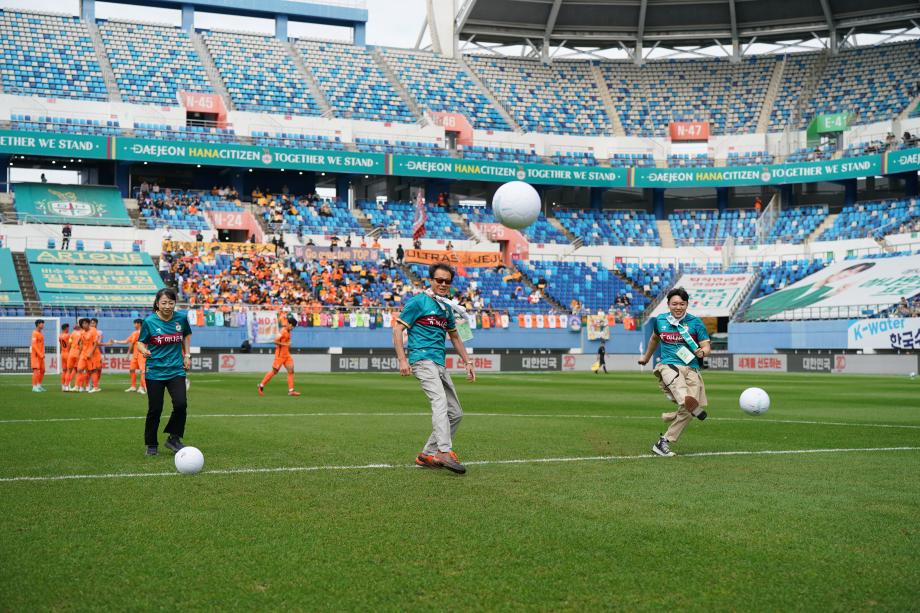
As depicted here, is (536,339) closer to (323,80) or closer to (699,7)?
(323,80)

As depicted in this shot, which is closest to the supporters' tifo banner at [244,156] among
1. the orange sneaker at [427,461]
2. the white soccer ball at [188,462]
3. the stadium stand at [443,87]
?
the stadium stand at [443,87]

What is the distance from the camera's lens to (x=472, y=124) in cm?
7331

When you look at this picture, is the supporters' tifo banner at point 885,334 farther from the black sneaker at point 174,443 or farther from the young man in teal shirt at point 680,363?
the black sneaker at point 174,443

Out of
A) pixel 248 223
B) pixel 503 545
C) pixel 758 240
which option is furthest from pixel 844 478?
pixel 758 240

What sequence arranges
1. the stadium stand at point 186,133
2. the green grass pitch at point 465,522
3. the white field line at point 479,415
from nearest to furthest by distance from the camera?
the green grass pitch at point 465,522
the white field line at point 479,415
the stadium stand at point 186,133

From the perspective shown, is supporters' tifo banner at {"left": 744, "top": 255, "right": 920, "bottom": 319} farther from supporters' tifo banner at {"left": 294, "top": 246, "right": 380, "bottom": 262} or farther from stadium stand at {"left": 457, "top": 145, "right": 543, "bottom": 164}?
supporters' tifo banner at {"left": 294, "top": 246, "right": 380, "bottom": 262}

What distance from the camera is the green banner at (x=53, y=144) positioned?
5853 centimetres

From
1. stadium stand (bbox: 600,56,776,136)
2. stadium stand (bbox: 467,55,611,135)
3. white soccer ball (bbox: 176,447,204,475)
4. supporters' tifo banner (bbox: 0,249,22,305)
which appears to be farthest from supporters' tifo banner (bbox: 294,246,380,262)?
white soccer ball (bbox: 176,447,204,475)

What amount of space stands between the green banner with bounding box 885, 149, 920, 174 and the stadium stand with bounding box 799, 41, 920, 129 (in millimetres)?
5486

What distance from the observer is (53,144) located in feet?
195

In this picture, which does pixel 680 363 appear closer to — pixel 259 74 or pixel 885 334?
pixel 885 334

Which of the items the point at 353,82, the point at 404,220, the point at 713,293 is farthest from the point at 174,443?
the point at 353,82

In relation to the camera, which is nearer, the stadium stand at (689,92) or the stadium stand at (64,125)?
the stadium stand at (64,125)

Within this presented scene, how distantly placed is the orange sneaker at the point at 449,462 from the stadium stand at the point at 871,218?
198ft
